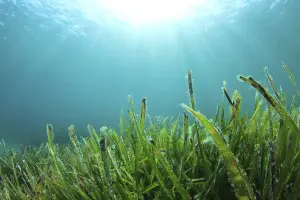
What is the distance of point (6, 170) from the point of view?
4.02m

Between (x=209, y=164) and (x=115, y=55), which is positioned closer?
(x=209, y=164)

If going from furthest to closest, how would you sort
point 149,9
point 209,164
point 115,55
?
point 115,55 → point 149,9 → point 209,164

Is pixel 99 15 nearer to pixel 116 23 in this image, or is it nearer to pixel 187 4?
pixel 116 23

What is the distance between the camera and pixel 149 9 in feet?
152

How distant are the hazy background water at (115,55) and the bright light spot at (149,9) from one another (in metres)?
2.12

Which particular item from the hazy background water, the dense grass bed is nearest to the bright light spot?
the hazy background water

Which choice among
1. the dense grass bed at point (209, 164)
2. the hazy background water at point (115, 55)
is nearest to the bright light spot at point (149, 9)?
the hazy background water at point (115, 55)

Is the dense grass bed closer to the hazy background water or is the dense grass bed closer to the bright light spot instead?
the hazy background water

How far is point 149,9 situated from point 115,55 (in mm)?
33420

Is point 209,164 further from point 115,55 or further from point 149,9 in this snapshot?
point 115,55

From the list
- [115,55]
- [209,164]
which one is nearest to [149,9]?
[115,55]

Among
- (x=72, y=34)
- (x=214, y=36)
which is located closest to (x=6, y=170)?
(x=72, y=34)

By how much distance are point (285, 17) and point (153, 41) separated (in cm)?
2950

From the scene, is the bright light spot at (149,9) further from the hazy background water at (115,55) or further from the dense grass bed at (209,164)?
the dense grass bed at (209,164)
